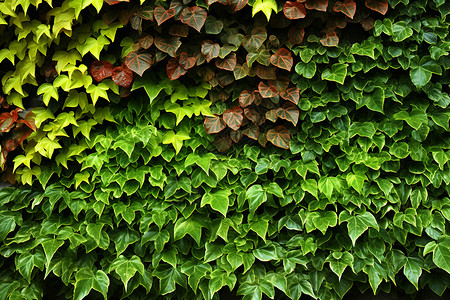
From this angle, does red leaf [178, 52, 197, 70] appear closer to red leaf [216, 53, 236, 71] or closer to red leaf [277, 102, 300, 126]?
red leaf [216, 53, 236, 71]

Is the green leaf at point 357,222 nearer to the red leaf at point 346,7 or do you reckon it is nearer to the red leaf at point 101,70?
the red leaf at point 346,7

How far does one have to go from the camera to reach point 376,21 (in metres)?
2.21

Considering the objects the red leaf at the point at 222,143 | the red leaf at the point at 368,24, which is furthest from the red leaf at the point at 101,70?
the red leaf at the point at 368,24

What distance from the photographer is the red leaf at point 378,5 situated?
2.15m

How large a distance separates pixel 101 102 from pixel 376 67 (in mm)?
1658

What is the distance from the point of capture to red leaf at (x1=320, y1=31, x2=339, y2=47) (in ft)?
7.23

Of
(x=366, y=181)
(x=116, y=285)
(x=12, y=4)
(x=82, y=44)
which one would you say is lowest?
(x=116, y=285)

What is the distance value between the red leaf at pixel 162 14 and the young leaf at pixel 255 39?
428 mm

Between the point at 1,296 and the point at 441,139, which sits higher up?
the point at 441,139

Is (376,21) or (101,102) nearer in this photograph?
(376,21)

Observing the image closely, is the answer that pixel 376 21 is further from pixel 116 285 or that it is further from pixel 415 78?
pixel 116 285

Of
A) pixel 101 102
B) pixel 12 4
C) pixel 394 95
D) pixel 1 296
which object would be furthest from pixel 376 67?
pixel 1 296

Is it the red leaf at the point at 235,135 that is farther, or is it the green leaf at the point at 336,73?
A: the red leaf at the point at 235,135

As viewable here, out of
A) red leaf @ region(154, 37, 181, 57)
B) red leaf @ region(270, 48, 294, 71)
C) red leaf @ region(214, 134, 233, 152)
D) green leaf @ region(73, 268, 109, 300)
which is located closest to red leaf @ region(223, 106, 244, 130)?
red leaf @ region(214, 134, 233, 152)
